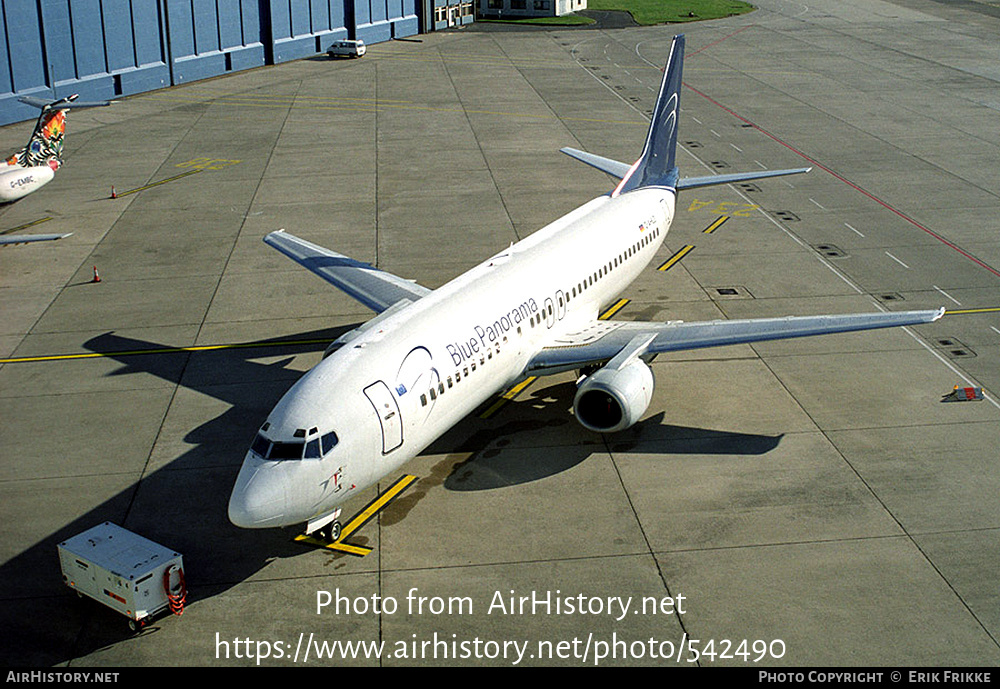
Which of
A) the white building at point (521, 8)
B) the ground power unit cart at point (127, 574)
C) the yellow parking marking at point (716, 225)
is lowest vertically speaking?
the ground power unit cart at point (127, 574)

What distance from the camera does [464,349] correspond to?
85.6ft

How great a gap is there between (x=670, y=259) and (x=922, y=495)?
1925 centimetres

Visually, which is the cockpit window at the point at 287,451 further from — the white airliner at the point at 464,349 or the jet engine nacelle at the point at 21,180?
the jet engine nacelle at the point at 21,180

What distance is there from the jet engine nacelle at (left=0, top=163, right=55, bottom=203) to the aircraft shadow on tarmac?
1419 centimetres

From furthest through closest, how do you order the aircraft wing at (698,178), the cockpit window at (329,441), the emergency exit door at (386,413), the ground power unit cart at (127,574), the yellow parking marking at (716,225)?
the yellow parking marking at (716,225) < the aircraft wing at (698,178) < the emergency exit door at (386,413) < the cockpit window at (329,441) < the ground power unit cart at (127,574)

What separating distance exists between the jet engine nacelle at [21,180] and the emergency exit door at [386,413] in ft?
98.8

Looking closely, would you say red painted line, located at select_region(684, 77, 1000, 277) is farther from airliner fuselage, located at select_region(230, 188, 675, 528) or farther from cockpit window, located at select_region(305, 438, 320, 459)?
cockpit window, located at select_region(305, 438, 320, 459)

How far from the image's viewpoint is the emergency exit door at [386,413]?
915 inches

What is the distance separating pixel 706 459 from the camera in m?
27.9

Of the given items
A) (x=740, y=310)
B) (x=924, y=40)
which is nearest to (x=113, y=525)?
(x=740, y=310)

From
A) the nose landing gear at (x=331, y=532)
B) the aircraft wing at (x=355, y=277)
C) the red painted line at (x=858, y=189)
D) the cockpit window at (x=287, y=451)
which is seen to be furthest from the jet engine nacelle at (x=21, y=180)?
the red painted line at (x=858, y=189)

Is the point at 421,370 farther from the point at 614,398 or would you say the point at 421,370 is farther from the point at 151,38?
the point at 151,38

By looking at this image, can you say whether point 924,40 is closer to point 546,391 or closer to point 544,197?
point 544,197

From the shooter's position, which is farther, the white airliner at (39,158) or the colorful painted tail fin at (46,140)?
the colorful painted tail fin at (46,140)
